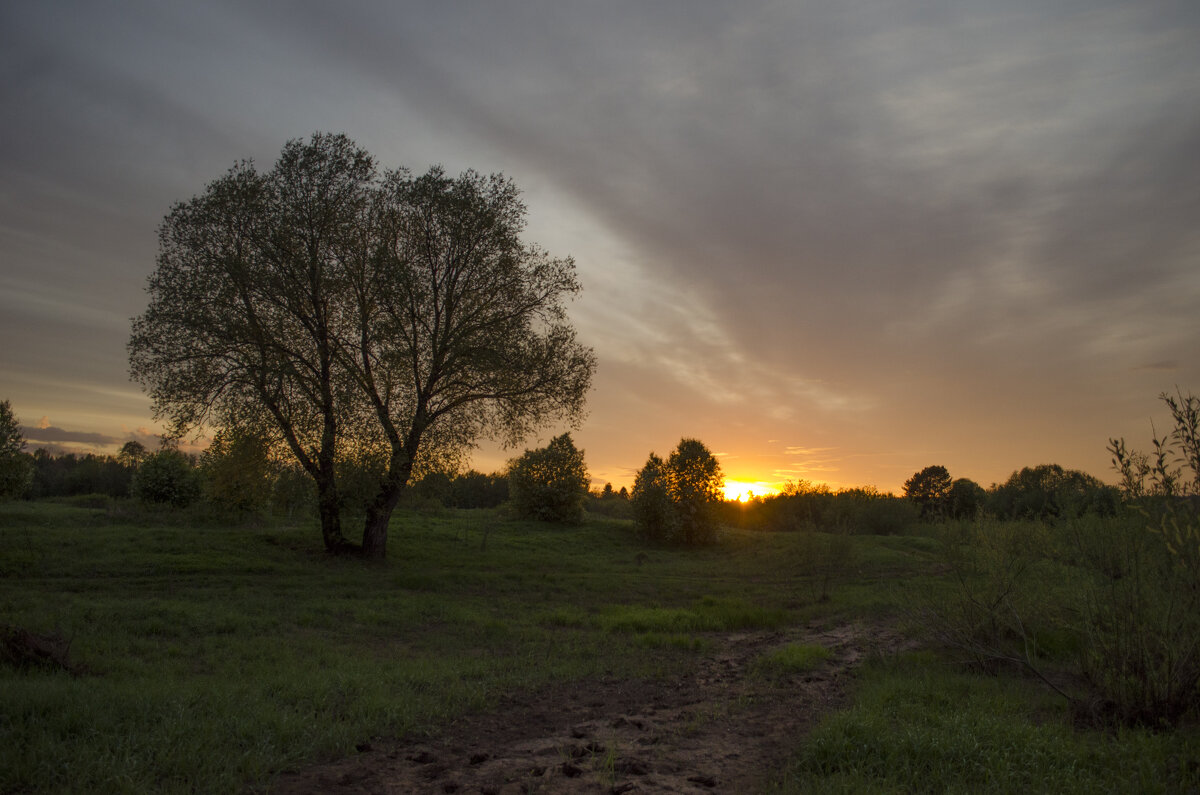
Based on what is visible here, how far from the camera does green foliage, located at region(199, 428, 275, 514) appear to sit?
890 inches

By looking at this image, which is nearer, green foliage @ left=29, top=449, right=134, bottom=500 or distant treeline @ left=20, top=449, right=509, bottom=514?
distant treeline @ left=20, top=449, right=509, bottom=514

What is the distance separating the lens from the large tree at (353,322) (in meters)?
22.0

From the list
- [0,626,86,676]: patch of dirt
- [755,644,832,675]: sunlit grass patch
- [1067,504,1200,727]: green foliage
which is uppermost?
[1067,504,1200,727]: green foliage

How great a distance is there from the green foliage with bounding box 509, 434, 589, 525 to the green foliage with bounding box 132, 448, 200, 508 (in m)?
19.3

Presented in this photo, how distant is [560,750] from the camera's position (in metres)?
7.14

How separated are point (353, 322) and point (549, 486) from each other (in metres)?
21.7

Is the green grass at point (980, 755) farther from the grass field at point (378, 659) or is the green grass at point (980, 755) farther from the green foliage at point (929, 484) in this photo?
the green foliage at point (929, 484)

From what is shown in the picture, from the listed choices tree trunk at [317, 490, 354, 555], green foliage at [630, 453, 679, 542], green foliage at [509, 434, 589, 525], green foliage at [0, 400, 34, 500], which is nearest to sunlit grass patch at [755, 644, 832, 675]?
tree trunk at [317, 490, 354, 555]

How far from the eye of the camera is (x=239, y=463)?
74.3ft

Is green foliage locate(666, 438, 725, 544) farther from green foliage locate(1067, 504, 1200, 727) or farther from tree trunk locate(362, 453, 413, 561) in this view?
green foliage locate(1067, 504, 1200, 727)

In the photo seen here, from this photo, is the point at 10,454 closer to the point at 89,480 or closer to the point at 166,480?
the point at 166,480

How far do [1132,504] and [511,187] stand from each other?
75.2 ft

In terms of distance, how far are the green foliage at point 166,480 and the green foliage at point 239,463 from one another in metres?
11.6

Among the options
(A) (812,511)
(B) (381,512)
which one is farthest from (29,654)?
(A) (812,511)
